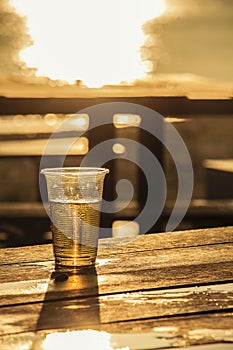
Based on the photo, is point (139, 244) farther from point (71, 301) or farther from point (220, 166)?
point (220, 166)

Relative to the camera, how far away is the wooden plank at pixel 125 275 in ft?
3.70

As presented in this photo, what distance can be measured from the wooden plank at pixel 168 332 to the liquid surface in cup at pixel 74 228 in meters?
0.32

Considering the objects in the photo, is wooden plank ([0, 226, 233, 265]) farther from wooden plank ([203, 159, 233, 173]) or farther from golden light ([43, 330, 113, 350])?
wooden plank ([203, 159, 233, 173])

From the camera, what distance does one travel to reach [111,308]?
1017 millimetres

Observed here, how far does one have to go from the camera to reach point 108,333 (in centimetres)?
90

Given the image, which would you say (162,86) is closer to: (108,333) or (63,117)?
(63,117)

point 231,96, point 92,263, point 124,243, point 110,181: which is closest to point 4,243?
point 110,181

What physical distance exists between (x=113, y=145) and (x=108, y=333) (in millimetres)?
2335

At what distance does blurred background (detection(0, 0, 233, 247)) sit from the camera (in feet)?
10.6

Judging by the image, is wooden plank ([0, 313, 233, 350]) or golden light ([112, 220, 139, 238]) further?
golden light ([112, 220, 139, 238])

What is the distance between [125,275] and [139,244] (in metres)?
0.32

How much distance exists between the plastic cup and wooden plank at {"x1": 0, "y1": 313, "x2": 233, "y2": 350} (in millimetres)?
324

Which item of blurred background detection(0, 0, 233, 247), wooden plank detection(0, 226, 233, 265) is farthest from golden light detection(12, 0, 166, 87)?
wooden plank detection(0, 226, 233, 265)

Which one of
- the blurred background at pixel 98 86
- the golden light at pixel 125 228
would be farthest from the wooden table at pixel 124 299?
the golden light at pixel 125 228
